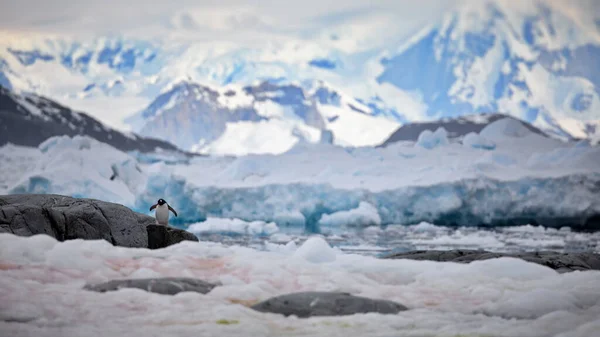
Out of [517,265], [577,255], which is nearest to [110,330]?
[517,265]

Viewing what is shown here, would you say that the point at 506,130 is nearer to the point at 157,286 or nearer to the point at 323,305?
the point at 323,305

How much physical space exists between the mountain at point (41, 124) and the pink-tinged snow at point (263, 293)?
90.8 meters

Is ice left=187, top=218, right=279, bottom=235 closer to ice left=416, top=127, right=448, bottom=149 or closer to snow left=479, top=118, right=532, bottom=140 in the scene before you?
ice left=416, top=127, right=448, bottom=149

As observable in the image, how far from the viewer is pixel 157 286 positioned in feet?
30.3

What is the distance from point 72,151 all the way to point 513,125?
91.9 feet

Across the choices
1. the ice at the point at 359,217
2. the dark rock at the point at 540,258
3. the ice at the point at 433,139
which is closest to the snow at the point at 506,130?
the ice at the point at 433,139

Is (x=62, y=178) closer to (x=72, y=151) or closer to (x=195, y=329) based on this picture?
(x=72, y=151)

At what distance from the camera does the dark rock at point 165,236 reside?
1371 cm

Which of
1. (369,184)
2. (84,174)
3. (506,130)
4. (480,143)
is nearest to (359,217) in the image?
(369,184)

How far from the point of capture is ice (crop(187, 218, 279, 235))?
115 feet

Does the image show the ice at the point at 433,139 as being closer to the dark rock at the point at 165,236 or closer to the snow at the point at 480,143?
the snow at the point at 480,143

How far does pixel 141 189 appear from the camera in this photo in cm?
4350

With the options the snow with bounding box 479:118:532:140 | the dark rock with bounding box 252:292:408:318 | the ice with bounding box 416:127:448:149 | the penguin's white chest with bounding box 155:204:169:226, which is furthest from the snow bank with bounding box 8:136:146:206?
the dark rock with bounding box 252:292:408:318

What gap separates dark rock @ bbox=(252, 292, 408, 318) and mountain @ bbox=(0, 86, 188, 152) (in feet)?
304
